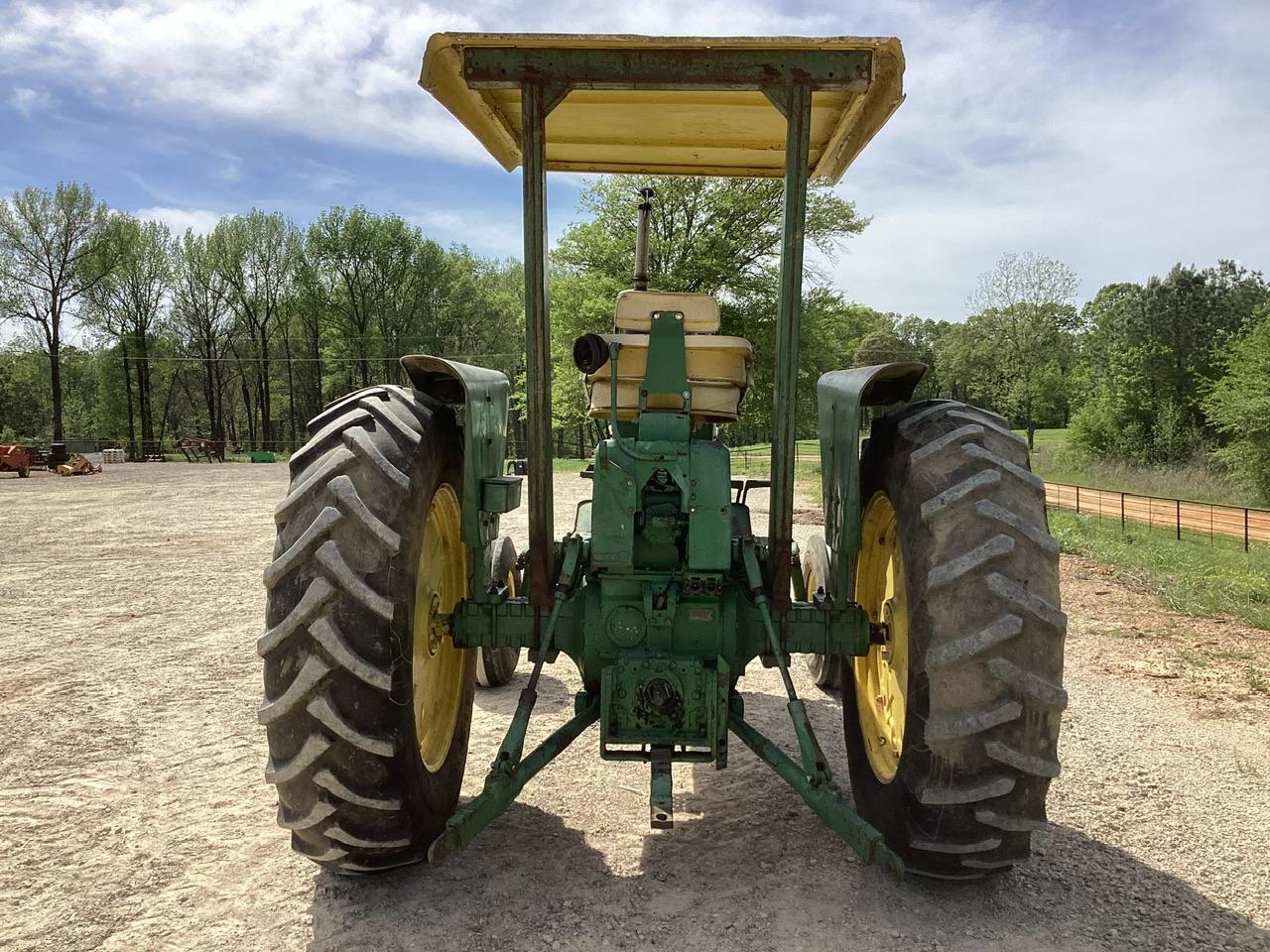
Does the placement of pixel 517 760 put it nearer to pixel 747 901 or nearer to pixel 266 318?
pixel 747 901

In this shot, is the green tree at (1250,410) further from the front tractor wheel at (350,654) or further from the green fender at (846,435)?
the front tractor wheel at (350,654)

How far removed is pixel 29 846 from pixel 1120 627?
805 centimetres

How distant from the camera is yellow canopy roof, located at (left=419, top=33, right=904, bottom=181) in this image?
9.91 feet

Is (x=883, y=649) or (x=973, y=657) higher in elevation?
(x=973, y=657)

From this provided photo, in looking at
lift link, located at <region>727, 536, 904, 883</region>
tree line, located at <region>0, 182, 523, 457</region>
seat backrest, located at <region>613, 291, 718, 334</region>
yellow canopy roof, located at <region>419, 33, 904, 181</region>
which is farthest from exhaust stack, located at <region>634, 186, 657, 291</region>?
tree line, located at <region>0, 182, 523, 457</region>

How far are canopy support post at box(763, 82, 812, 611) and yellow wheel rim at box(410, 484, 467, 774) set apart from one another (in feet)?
4.29

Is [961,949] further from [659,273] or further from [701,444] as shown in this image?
[659,273]

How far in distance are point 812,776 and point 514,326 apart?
61.3 metres

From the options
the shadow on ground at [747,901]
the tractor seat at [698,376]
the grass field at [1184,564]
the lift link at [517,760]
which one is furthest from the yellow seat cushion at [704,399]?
the grass field at [1184,564]

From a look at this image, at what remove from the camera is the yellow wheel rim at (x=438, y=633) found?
11.4ft

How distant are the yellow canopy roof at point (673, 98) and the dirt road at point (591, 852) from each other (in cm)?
285

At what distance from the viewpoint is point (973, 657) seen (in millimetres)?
2818

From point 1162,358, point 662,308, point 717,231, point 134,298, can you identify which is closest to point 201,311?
point 134,298

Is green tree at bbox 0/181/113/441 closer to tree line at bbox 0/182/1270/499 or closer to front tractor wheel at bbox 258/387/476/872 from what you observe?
tree line at bbox 0/182/1270/499
